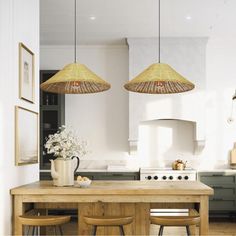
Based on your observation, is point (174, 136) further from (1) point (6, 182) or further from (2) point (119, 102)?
(1) point (6, 182)

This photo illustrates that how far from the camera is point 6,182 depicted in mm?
3916

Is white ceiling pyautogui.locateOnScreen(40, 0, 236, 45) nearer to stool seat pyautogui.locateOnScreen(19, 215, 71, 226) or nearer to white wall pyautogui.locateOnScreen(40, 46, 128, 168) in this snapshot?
white wall pyautogui.locateOnScreen(40, 46, 128, 168)

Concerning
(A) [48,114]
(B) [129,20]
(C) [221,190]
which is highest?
(B) [129,20]

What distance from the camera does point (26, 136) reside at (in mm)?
4547

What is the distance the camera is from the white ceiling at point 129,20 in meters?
5.79

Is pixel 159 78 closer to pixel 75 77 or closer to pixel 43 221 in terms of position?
pixel 75 77

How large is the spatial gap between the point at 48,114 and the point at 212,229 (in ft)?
10.3

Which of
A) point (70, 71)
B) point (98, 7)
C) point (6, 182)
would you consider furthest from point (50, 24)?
point (6, 182)

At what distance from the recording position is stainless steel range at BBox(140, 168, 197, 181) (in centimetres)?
725

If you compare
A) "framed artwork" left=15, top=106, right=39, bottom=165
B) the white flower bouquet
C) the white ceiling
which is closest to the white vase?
the white flower bouquet

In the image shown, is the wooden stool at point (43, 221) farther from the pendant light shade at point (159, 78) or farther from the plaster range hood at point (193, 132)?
the plaster range hood at point (193, 132)

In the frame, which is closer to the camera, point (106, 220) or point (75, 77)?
point (106, 220)

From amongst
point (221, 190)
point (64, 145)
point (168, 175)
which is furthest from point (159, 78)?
point (221, 190)

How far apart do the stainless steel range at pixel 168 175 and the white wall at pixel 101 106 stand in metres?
0.68
